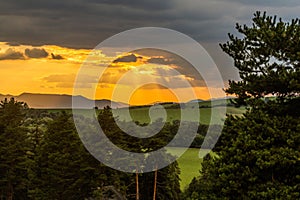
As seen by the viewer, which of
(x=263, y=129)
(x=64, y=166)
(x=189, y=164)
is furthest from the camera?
(x=189, y=164)

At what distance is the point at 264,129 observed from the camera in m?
25.8

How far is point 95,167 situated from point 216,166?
26.5m

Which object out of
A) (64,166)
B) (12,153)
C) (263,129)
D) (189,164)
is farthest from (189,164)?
(263,129)

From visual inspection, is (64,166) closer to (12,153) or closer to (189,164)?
(12,153)

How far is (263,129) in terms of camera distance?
25750 mm

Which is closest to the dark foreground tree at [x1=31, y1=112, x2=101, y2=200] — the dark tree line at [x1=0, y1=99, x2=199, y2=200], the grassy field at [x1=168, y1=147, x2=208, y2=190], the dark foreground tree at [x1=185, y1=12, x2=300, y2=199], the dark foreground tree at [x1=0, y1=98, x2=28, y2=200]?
the dark tree line at [x1=0, y1=99, x2=199, y2=200]

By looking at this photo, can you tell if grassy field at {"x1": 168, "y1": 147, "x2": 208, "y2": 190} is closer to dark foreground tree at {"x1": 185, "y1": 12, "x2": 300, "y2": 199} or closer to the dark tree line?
the dark tree line

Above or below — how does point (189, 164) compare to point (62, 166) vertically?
above

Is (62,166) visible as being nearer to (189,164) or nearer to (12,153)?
(12,153)

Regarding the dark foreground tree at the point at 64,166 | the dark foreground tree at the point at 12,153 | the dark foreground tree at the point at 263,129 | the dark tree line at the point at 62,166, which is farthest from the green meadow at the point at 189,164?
the dark foreground tree at the point at 263,129

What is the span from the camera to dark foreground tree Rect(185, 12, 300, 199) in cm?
2461

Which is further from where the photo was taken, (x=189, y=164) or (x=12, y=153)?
(x=189, y=164)

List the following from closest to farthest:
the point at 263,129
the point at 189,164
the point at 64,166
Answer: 1. the point at 263,129
2. the point at 64,166
3. the point at 189,164

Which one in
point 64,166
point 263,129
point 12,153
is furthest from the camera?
point 12,153
